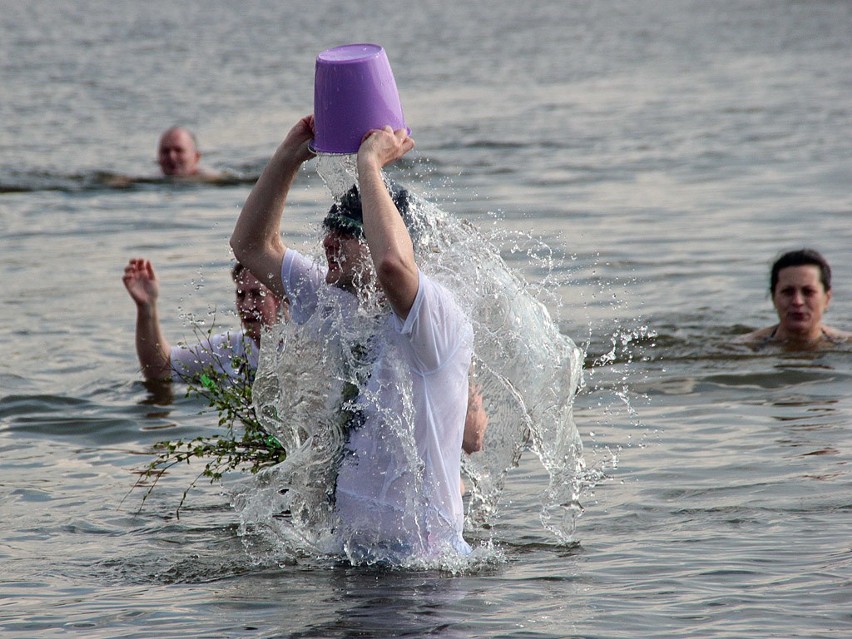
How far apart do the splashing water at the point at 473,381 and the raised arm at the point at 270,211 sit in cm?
16

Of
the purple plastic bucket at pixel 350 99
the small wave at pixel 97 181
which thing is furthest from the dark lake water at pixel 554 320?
the purple plastic bucket at pixel 350 99

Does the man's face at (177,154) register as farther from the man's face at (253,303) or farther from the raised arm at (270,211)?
the raised arm at (270,211)

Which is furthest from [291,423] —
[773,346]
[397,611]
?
[773,346]

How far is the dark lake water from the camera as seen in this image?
5977mm

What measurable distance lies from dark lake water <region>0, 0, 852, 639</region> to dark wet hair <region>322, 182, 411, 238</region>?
0.96 metres

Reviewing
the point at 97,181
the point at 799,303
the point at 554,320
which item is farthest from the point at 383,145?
the point at 97,181

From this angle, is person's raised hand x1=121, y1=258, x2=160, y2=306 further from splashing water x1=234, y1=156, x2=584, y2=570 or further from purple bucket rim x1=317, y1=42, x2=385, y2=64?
purple bucket rim x1=317, y1=42, x2=385, y2=64

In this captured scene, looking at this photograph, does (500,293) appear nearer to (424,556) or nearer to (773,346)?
(424,556)

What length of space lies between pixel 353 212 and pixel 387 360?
23.8 inches

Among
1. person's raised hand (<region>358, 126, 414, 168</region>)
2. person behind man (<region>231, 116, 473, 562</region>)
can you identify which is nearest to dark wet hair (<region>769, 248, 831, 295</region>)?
person behind man (<region>231, 116, 473, 562</region>)

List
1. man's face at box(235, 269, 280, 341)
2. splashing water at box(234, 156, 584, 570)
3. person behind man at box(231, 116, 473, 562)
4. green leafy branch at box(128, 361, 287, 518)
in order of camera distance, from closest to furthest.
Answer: person behind man at box(231, 116, 473, 562), splashing water at box(234, 156, 584, 570), green leafy branch at box(128, 361, 287, 518), man's face at box(235, 269, 280, 341)

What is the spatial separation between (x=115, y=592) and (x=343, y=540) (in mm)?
1119

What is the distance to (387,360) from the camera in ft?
18.2

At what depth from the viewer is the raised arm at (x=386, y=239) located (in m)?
5.10
